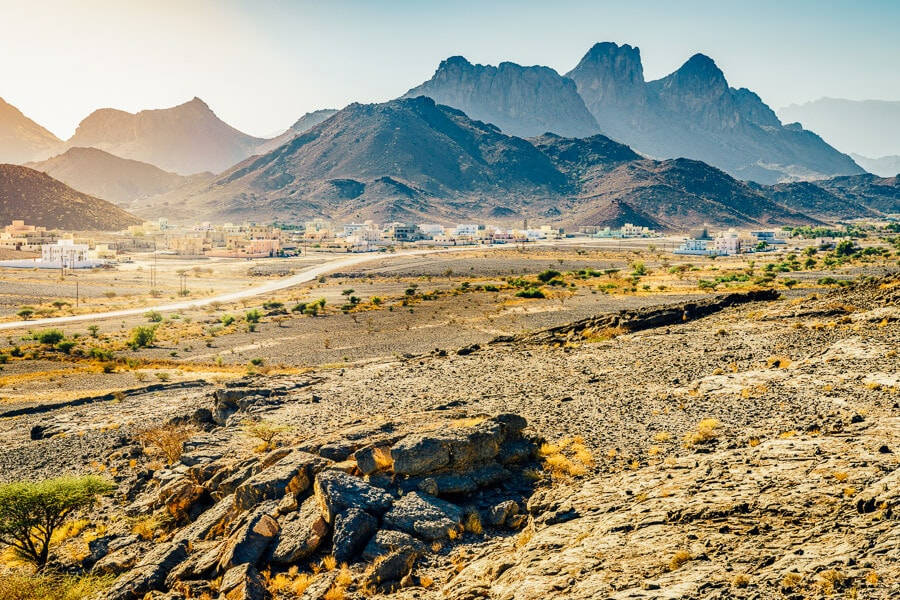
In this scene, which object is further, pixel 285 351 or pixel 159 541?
pixel 285 351

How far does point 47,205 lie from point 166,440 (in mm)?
178728

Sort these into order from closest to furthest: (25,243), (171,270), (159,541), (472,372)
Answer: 1. (159,541)
2. (472,372)
3. (171,270)
4. (25,243)

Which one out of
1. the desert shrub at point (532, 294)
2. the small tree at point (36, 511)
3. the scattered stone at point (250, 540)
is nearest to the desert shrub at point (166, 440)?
the small tree at point (36, 511)

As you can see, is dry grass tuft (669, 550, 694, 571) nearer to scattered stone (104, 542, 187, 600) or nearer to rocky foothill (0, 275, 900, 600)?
rocky foothill (0, 275, 900, 600)

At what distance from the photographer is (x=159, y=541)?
12047mm

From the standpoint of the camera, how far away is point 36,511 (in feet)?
43.3

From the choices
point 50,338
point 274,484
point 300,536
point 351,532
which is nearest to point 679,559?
point 351,532

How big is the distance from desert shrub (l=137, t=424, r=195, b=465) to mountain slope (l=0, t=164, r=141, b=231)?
549ft

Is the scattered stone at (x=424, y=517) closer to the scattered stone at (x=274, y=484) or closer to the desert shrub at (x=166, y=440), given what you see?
the scattered stone at (x=274, y=484)

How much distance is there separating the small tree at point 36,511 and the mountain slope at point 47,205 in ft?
561

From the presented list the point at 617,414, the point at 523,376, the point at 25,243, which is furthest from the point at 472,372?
the point at 25,243

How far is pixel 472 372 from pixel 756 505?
14589 millimetres

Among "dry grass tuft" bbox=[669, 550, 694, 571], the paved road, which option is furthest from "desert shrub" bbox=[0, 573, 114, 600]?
the paved road

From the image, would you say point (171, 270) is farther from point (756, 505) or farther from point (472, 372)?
point (756, 505)
